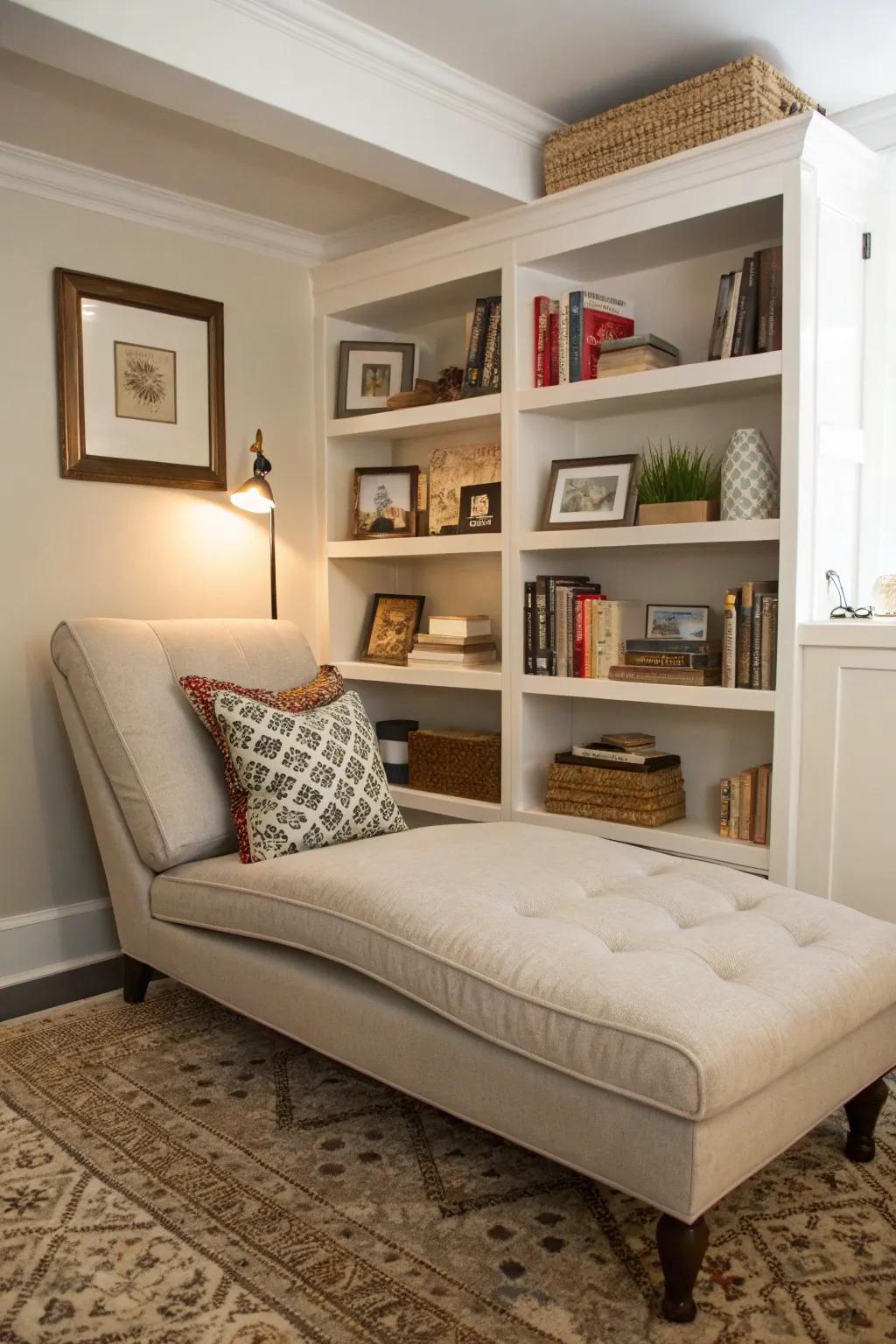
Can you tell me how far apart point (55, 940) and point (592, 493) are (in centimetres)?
198

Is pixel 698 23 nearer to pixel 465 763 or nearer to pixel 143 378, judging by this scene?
pixel 143 378

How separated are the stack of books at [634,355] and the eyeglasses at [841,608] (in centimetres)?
71

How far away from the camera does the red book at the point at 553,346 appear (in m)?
3.06

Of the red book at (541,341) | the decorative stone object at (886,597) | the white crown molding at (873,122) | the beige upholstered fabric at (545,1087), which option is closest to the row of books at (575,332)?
the red book at (541,341)

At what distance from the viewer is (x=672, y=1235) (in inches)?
61.9

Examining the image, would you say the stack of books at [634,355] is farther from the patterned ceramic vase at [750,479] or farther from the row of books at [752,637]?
the row of books at [752,637]

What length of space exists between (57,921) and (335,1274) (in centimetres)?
176

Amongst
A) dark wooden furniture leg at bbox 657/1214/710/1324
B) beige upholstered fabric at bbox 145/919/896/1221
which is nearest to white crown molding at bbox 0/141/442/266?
beige upholstered fabric at bbox 145/919/896/1221

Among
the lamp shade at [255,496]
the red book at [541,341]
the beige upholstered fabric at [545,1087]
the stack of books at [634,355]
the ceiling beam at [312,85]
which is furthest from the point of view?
the lamp shade at [255,496]

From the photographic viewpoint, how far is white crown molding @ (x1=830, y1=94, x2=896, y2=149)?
8.99ft

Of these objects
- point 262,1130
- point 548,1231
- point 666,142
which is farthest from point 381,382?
point 548,1231

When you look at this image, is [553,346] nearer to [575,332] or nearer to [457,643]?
[575,332]

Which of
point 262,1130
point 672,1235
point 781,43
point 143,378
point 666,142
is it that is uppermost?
point 781,43

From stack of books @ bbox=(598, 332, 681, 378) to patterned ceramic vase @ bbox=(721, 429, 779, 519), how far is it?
35 cm
